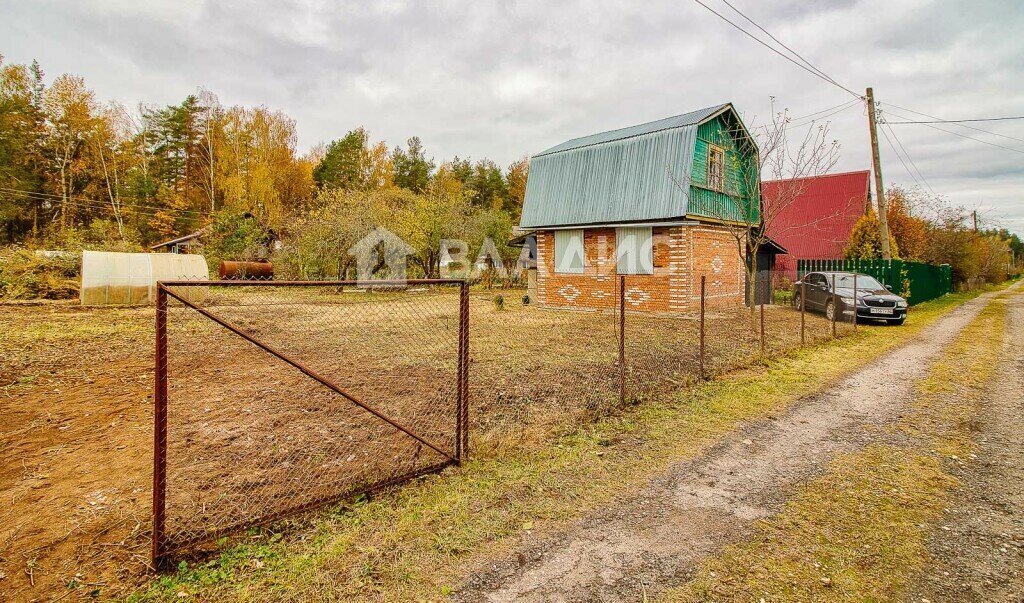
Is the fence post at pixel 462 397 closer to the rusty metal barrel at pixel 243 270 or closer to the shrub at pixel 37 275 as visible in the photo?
the shrub at pixel 37 275

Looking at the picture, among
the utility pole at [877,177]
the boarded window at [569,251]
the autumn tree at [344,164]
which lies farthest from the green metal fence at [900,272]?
the autumn tree at [344,164]

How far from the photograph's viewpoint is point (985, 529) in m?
3.11

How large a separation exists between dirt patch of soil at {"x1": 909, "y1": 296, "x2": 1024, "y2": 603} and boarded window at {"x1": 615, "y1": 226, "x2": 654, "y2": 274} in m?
10.2

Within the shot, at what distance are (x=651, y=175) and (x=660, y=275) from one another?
128 inches

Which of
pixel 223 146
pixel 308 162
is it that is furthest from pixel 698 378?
pixel 308 162

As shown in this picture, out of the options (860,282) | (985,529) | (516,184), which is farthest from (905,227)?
(516,184)

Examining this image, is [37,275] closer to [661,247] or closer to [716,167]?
[661,247]

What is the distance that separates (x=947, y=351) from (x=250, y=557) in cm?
1248

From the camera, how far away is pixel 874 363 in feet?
27.8

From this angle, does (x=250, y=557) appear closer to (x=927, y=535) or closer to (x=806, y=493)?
(x=806, y=493)

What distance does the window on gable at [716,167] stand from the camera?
49.1 ft

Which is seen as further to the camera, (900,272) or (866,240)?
(866,240)

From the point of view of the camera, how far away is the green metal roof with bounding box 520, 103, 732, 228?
1418 cm

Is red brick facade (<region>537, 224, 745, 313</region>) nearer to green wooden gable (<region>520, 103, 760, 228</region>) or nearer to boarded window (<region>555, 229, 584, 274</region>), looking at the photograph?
boarded window (<region>555, 229, 584, 274</region>)
